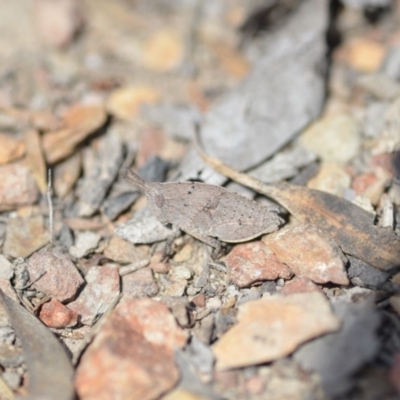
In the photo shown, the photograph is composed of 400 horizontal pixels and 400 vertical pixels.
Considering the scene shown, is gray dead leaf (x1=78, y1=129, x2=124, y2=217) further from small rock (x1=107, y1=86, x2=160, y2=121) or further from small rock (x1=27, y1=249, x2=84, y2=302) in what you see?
small rock (x1=27, y1=249, x2=84, y2=302)

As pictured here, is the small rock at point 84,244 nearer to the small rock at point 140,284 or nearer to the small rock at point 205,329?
the small rock at point 140,284

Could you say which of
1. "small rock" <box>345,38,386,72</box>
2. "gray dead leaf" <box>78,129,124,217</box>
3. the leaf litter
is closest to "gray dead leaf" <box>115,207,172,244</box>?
the leaf litter

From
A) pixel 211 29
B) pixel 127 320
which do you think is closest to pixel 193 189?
pixel 127 320

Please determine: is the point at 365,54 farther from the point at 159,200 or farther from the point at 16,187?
the point at 16,187

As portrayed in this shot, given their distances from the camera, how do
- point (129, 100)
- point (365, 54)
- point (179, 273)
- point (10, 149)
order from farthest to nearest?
point (365, 54)
point (129, 100)
point (10, 149)
point (179, 273)

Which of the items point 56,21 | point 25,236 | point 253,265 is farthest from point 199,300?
point 56,21
